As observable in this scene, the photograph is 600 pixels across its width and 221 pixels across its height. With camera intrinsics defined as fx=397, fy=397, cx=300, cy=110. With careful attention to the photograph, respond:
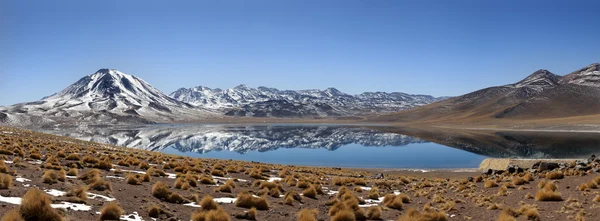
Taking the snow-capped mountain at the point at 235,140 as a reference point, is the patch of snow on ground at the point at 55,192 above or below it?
above

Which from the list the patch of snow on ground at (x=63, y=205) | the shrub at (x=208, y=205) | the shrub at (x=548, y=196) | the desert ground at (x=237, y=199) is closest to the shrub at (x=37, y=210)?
the desert ground at (x=237, y=199)

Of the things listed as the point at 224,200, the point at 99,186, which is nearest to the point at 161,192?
the point at 99,186

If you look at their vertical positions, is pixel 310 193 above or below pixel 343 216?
below

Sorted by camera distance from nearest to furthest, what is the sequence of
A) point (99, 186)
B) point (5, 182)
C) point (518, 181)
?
point (5, 182) → point (99, 186) → point (518, 181)

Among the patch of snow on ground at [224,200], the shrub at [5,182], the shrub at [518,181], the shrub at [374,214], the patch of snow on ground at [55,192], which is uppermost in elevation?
the shrub at [5,182]

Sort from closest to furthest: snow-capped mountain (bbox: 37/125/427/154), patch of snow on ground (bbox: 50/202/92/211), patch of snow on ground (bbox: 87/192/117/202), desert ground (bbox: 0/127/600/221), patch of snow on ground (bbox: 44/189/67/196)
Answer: patch of snow on ground (bbox: 50/202/92/211)
desert ground (bbox: 0/127/600/221)
patch of snow on ground (bbox: 44/189/67/196)
patch of snow on ground (bbox: 87/192/117/202)
snow-capped mountain (bbox: 37/125/427/154)

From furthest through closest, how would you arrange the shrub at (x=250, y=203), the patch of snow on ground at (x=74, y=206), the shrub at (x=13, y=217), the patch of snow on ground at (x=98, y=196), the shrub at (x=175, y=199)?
the shrub at (x=250, y=203)
the shrub at (x=175, y=199)
the patch of snow on ground at (x=98, y=196)
the patch of snow on ground at (x=74, y=206)
the shrub at (x=13, y=217)

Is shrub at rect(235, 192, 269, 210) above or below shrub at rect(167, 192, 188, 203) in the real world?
below

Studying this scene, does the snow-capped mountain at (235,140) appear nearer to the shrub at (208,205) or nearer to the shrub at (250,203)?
the shrub at (250,203)

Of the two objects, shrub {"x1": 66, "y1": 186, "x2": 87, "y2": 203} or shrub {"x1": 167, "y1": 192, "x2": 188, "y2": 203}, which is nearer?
shrub {"x1": 66, "y1": 186, "x2": 87, "y2": 203}

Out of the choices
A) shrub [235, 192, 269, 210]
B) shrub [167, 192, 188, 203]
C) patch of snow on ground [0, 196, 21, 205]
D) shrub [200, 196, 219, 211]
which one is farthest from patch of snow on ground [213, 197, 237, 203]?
patch of snow on ground [0, 196, 21, 205]

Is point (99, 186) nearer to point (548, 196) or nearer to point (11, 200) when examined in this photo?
point (11, 200)

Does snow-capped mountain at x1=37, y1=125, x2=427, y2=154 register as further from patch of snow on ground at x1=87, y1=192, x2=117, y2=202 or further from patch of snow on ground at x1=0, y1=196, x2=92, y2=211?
patch of snow on ground at x1=0, y1=196, x2=92, y2=211

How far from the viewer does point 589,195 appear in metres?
12.9
